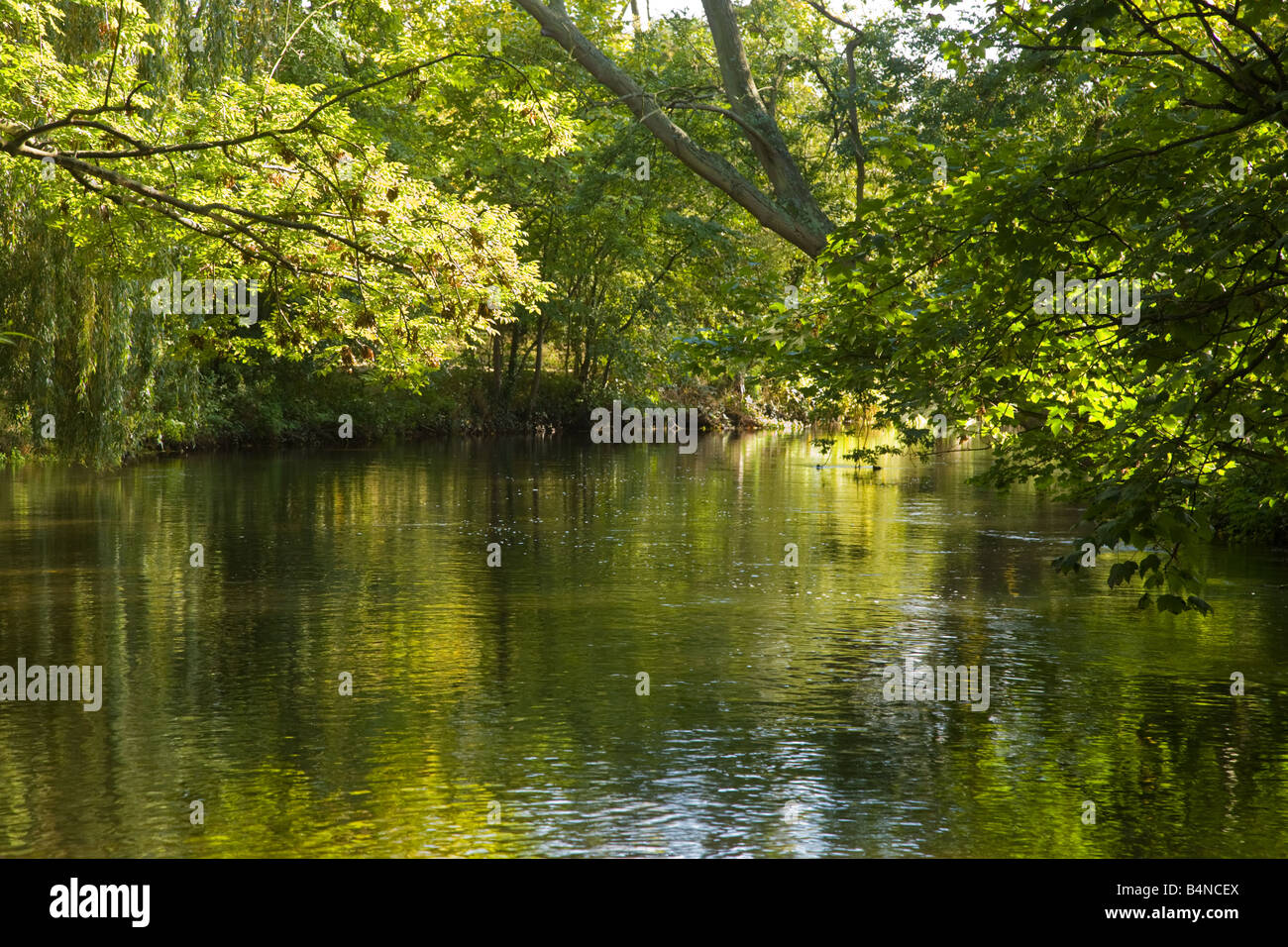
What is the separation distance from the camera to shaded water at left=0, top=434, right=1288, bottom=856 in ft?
25.6

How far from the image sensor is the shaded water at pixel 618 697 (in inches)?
307

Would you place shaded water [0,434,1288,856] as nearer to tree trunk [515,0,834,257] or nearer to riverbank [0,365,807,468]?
riverbank [0,365,807,468]

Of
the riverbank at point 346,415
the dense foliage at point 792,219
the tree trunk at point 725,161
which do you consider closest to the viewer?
the dense foliage at point 792,219

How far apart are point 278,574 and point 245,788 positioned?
951 centimetres

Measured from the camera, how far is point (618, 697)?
10953mm

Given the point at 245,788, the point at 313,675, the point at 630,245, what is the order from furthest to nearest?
the point at 630,245
the point at 313,675
the point at 245,788

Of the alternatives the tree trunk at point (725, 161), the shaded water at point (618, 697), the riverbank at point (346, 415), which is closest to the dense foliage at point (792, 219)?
the tree trunk at point (725, 161)

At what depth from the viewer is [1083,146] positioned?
30.6 feet

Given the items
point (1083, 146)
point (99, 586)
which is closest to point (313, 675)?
point (99, 586)

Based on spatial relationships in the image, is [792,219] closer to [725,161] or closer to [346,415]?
[725,161]

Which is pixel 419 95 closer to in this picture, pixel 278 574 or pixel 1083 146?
pixel 278 574

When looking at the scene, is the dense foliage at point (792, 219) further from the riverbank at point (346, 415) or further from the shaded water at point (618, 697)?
the shaded water at point (618, 697)

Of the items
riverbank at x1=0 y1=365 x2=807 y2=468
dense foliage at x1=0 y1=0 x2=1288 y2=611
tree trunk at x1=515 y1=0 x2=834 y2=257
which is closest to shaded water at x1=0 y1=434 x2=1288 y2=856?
dense foliage at x1=0 y1=0 x2=1288 y2=611

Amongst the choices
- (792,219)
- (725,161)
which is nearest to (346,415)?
(725,161)
